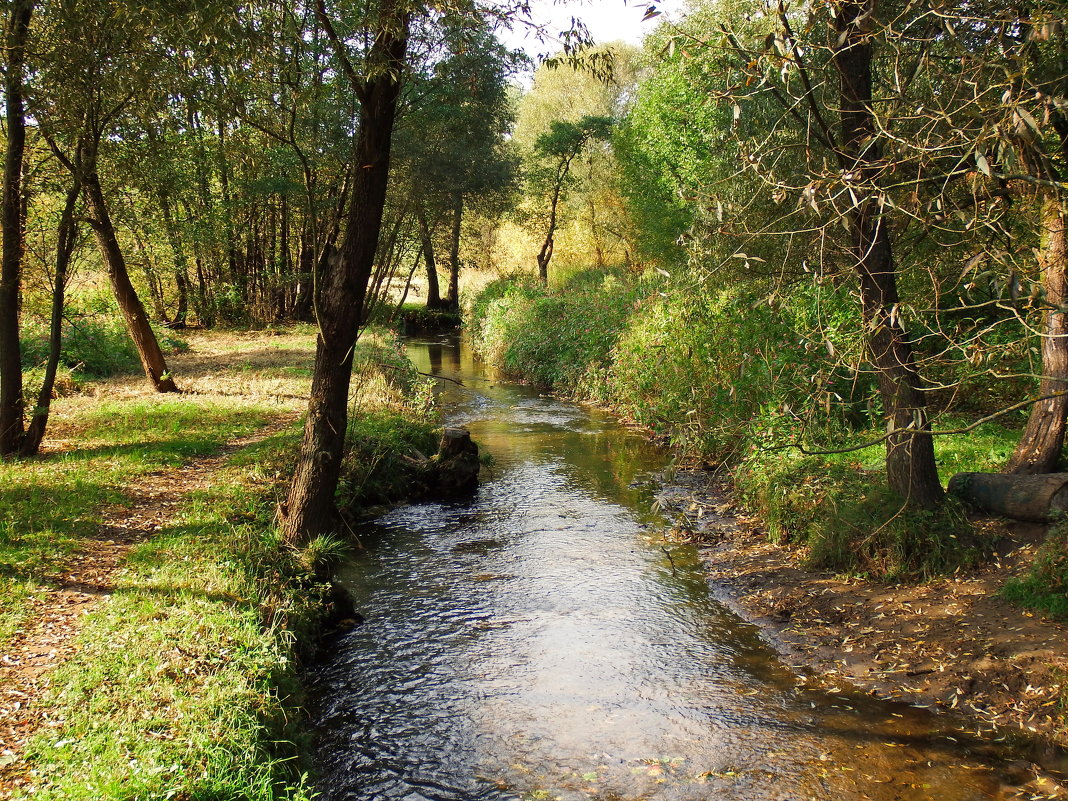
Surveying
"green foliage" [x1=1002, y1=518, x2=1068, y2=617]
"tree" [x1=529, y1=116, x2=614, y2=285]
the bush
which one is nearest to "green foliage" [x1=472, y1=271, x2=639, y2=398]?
"tree" [x1=529, y1=116, x2=614, y2=285]

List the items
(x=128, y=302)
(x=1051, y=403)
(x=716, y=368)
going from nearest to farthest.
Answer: (x=1051, y=403) < (x=716, y=368) < (x=128, y=302)

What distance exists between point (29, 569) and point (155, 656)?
2074mm

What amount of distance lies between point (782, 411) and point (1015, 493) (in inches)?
161

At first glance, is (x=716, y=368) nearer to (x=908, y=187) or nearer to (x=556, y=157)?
(x=908, y=187)

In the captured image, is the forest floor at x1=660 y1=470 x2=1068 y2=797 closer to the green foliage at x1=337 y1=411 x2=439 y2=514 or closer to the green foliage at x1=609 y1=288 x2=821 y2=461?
the green foliage at x1=609 y1=288 x2=821 y2=461

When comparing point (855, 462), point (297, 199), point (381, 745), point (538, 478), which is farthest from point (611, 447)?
point (297, 199)

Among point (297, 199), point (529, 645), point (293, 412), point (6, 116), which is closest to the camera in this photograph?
point (529, 645)

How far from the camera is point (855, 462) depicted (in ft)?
28.5

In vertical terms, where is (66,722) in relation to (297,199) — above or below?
below

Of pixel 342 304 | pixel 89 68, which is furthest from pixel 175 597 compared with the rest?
pixel 89 68

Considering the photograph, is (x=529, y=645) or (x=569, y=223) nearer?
(x=529, y=645)

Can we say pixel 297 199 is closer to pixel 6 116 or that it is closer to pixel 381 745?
pixel 6 116

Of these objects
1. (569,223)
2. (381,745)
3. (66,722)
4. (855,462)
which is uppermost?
(569,223)

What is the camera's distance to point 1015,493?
22.5 feet
